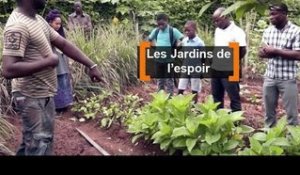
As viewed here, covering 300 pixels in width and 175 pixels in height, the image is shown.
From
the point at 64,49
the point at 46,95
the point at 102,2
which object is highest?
the point at 102,2

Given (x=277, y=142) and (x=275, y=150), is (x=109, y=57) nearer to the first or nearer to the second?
(x=277, y=142)

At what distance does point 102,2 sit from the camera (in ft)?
30.3

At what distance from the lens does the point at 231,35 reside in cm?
484

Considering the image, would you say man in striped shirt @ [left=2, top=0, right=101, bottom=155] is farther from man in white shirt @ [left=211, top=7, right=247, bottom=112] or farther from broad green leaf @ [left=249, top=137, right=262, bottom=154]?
man in white shirt @ [left=211, top=7, right=247, bottom=112]

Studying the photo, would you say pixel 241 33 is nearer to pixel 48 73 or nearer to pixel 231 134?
pixel 231 134

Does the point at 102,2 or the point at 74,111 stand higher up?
the point at 102,2

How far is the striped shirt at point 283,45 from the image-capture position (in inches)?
164

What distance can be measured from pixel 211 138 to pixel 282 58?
107 centimetres

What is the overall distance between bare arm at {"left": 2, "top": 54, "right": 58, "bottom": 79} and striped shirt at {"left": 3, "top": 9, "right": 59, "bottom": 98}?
3 cm

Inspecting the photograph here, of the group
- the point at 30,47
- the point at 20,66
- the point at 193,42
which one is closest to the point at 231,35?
the point at 193,42

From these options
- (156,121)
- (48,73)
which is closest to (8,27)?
(48,73)

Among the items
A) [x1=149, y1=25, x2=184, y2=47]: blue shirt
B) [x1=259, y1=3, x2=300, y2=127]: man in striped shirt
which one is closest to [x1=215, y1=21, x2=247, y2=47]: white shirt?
[x1=259, y1=3, x2=300, y2=127]: man in striped shirt

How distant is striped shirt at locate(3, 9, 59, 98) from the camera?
289 cm
